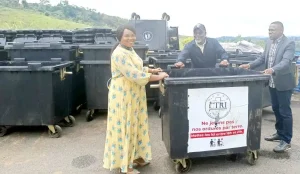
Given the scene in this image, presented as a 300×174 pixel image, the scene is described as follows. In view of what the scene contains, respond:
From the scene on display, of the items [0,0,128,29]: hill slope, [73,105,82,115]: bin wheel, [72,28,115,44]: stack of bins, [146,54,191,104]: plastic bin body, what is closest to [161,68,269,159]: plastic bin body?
[146,54,191,104]: plastic bin body

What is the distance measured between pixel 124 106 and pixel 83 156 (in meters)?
1.29

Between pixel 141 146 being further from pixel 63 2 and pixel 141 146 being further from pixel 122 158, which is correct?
pixel 63 2

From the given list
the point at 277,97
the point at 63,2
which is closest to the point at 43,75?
the point at 277,97

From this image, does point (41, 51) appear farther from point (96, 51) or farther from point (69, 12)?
point (69, 12)

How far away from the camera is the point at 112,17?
4809cm

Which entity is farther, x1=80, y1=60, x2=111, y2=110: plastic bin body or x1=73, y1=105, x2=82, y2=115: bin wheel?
x1=73, y1=105, x2=82, y2=115: bin wheel

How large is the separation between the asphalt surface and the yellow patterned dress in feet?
1.39

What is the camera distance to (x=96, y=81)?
5637mm

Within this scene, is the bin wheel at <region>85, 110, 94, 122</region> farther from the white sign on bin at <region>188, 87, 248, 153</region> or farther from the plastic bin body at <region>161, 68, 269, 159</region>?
the white sign on bin at <region>188, 87, 248, 153</region>

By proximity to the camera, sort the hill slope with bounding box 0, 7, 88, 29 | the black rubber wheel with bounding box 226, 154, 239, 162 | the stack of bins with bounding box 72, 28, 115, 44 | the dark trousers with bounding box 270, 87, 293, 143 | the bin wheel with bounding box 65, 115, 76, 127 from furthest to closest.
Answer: the hill slope with bounding box 0, 7, 88, 29 → the stack of bins with bounding box 72, 28, 115, 44 → the bin wheel with bounding box 65, 115, 76, 127 → the dark trousers with bounding box 270, 87, 293, 143 → the black rubber wheel with bounding box 226, 154, 239, 162

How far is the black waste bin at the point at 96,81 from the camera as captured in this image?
557cm

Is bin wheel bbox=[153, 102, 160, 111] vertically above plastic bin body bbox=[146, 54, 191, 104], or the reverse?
plastic bin body bbox=[146, 54, 191, 104]

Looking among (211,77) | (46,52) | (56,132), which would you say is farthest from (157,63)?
(211,77)

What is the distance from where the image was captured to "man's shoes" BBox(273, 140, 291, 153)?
4.14 m
